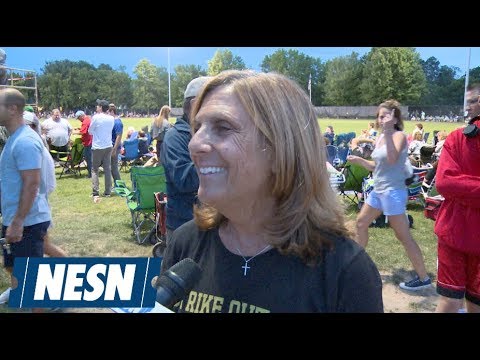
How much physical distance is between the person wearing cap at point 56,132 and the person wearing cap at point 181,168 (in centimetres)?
991

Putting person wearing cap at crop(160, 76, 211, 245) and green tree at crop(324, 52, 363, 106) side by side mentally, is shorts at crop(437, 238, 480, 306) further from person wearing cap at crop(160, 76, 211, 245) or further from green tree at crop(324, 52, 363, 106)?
green tree at crop(324, 52, 363, 106)

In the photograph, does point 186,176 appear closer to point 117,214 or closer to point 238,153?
point 238,153

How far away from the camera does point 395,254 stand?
558 centimetres

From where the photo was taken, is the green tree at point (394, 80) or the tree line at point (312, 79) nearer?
the tree line at point (312, 79)

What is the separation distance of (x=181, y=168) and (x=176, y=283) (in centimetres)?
175

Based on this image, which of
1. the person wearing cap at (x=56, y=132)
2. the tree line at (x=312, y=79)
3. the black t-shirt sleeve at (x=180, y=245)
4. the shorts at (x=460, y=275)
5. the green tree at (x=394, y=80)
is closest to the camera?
the black t-shirt sleeve at (x=180, y=245)

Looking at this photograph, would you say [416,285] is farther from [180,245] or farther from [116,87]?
[116,87]

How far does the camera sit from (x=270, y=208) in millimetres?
1390

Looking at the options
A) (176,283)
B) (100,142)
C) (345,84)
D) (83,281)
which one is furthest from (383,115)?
(345,84)

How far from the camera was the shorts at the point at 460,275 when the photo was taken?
279 centimetres

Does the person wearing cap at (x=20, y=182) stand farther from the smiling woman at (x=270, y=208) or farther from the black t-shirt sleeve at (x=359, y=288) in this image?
the black t-shirt sleeve at (x=359, y=288)

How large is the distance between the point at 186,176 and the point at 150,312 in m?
1.93

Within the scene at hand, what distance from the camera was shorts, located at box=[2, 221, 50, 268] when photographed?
316cm

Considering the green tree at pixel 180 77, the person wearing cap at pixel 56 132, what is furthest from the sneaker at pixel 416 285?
the green tree at pixel 180 77
